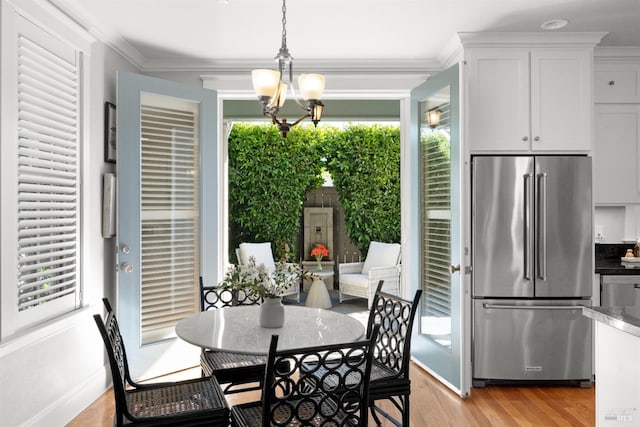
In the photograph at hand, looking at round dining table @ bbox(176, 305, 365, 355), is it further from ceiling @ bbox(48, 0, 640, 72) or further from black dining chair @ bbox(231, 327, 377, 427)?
ceiling @ bbox(48, 0, 640, 72)

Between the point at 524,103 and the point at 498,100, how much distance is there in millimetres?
194

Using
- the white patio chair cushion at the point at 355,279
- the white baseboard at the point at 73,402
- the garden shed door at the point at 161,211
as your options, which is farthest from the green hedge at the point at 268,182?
the white baseboard at the point at 73,402

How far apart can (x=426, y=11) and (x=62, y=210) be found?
2618 mm

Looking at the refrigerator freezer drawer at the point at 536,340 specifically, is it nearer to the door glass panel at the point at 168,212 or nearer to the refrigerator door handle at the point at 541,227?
the refrigerator door handle at the point at 541,227

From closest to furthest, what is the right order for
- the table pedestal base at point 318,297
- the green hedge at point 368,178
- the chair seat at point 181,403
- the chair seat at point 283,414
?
the chair seat at point 283,414
the chair seat at point 181,403
the table pedestal base at point 318,297
the green hedge at point 368,178

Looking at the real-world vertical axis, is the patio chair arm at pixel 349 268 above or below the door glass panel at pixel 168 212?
below

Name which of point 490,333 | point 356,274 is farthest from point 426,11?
point 356,274

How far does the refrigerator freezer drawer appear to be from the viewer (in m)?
3.41

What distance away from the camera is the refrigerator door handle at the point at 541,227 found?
3398 millimetres

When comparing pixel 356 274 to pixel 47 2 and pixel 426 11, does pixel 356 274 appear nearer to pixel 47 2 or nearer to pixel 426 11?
pixel 426 11

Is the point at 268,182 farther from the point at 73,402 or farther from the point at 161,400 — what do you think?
the point at 161,400

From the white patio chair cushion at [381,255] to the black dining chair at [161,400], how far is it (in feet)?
14.5

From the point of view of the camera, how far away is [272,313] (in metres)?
2.26

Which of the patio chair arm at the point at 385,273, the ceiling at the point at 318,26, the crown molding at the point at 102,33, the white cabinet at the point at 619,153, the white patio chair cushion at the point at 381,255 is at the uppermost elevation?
the ceiling at the point at 318,26
